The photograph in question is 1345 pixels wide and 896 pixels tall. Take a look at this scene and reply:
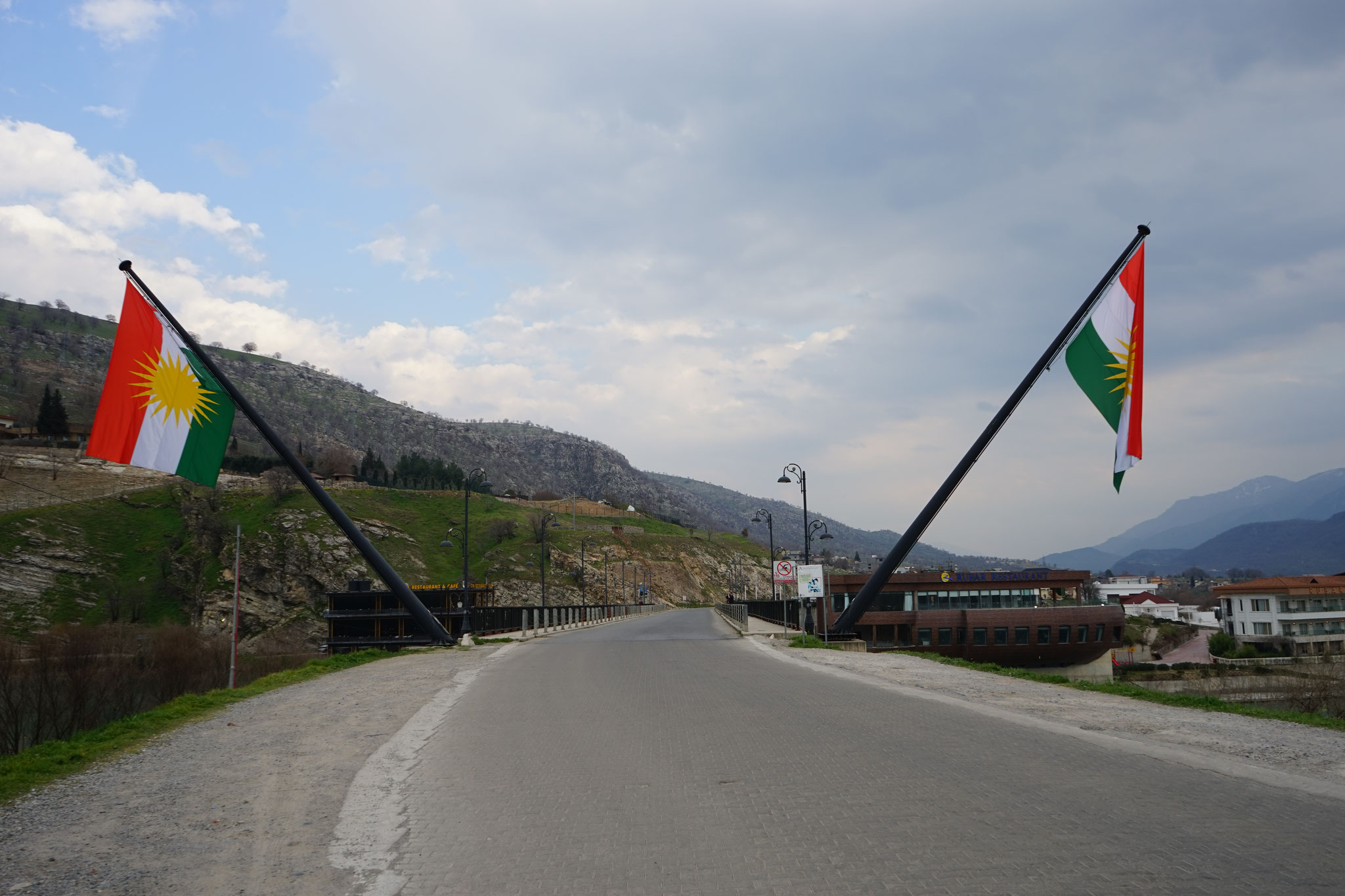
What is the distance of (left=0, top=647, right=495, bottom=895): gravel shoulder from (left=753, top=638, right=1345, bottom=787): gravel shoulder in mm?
8197

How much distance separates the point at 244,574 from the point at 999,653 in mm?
84406

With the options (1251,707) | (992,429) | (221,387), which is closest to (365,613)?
(221,387)

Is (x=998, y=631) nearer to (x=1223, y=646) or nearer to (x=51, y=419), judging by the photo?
(x=1223, y=646)

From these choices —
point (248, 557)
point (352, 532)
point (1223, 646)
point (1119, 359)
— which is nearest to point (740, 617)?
point (352, 532)

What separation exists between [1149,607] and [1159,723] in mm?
149644

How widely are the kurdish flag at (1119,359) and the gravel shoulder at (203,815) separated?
18.8m

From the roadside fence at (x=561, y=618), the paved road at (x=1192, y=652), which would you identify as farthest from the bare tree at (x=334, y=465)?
the paved road at (x=1192, y=652)

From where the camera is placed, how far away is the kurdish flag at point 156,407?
18531mm

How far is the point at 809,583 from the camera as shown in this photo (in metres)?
28.7

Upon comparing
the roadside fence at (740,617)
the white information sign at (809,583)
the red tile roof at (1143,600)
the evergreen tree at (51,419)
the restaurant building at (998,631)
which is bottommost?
the red tile roof at (1143,600)

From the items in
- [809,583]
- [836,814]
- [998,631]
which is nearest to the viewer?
[836,814]

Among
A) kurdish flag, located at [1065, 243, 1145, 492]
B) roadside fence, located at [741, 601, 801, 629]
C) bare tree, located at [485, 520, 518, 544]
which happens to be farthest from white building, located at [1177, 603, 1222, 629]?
kurdish flag, located at [1065, 243, 1145, 492]

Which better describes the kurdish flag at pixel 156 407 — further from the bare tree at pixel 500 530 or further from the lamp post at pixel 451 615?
the bare tree at pixel 500 530

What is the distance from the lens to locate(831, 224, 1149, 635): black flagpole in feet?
93.1
